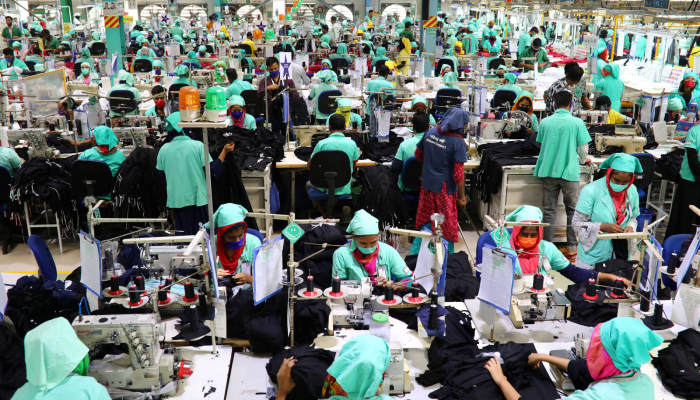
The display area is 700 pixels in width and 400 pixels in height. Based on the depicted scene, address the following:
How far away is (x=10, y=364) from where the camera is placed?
10.4 ft

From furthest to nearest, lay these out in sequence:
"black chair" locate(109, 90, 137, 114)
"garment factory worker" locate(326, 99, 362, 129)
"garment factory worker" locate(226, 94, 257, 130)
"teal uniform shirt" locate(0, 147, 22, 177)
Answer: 1. "black chair" locate(109, 90, 137, 114)
2. "garment factory worker" locate(326, 99, 362, 129)
3. "garment factory worker" locate(226, 94, 257, 130)
4. "teal uniform shirt" locate(0, 147, 22, 177)

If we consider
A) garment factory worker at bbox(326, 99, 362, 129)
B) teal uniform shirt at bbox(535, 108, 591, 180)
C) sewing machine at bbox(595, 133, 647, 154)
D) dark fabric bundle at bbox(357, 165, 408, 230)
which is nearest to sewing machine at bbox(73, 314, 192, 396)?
dark fabric bundle at bbox(357, 165, 408, 230)

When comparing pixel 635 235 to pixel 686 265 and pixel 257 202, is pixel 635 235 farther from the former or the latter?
pixel 257 202

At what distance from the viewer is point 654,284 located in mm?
3383

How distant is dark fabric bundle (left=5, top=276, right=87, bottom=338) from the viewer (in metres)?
3.64

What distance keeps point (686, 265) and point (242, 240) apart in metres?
2.56

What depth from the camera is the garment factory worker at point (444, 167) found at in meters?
5.54

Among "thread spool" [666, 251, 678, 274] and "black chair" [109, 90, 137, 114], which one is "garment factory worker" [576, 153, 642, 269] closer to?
"thread spool" [666, 251, 678, 274]

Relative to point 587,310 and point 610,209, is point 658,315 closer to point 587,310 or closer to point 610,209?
point 587,310

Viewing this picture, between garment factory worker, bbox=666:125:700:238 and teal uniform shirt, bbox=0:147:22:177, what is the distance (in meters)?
6.39

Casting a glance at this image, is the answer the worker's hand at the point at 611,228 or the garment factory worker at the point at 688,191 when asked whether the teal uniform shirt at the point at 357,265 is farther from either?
the garment factory worker at the point at 688,191

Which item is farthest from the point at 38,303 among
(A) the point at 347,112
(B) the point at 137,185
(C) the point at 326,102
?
(C) the point at 326,102

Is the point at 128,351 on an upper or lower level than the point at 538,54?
lower

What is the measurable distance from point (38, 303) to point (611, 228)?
396 cm
